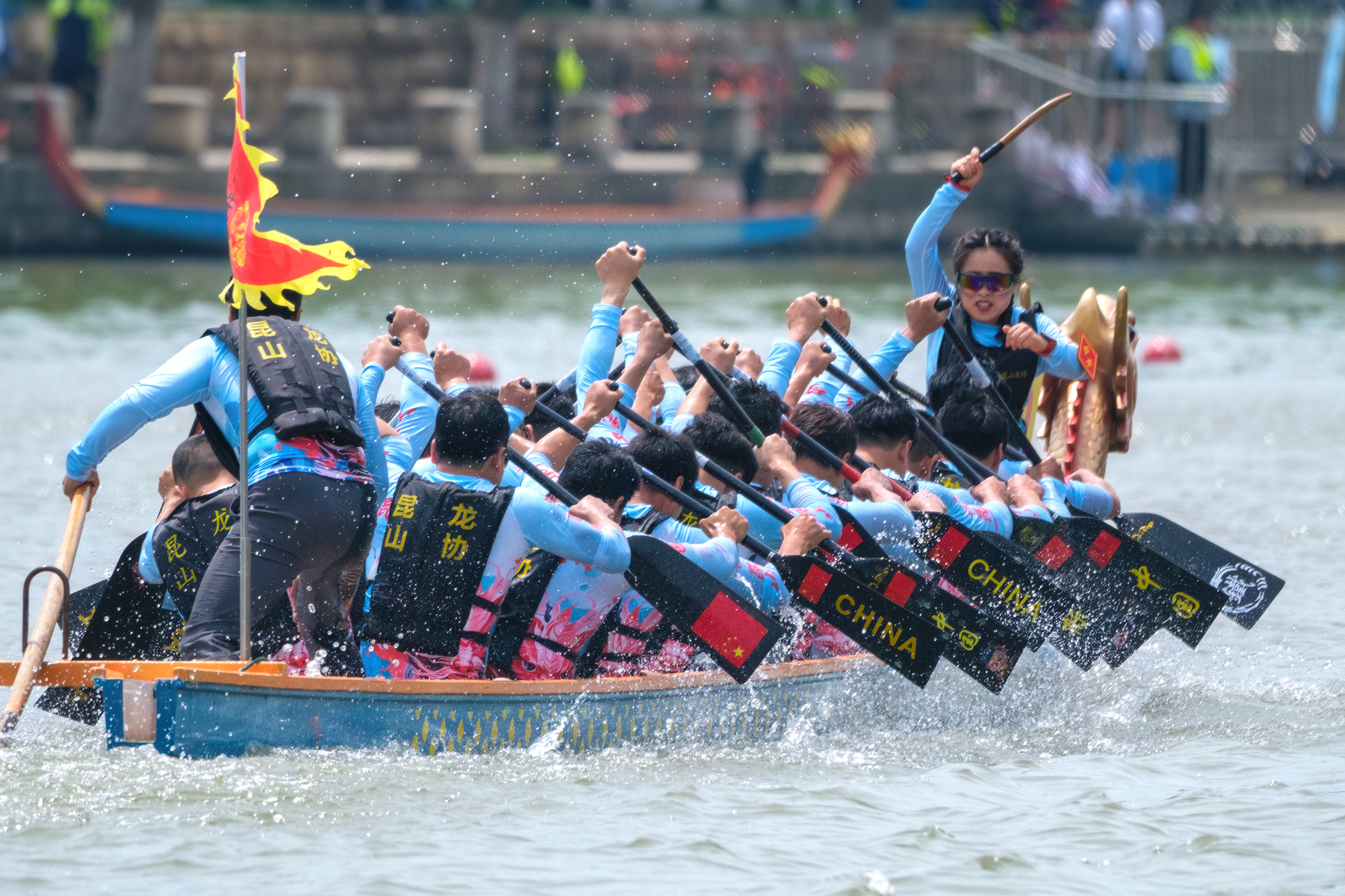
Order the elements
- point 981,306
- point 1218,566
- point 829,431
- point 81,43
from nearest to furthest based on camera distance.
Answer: point 829,431 < point 1218,566 < point 981,306 < point 81,43

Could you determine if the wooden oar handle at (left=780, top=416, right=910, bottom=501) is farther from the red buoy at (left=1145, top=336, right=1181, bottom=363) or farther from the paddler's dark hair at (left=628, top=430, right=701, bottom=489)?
the red buoy at (left=1145, top=336, right=1181, bottom=363)

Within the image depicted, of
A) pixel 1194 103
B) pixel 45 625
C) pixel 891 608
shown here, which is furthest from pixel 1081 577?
pixel 1194 103

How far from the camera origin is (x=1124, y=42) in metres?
21.1

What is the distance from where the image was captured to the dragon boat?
5.20 meters

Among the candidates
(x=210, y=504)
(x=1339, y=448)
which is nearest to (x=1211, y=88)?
(x=1339, y=448)

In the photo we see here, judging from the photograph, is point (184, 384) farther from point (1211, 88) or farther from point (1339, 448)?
point (1211, 88)

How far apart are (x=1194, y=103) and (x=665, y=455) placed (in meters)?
16.6

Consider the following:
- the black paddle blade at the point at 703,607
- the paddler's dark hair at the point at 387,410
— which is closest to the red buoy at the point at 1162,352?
the paddler's dark hair at the point at 387,410

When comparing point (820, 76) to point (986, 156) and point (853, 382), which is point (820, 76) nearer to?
point (986, 156)

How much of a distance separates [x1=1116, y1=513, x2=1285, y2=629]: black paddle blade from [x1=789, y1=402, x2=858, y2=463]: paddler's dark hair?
1.15m

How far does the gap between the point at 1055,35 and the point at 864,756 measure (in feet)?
60.7

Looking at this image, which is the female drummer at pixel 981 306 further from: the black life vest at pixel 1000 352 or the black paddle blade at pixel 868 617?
the black paddle blade at pixel 868 617

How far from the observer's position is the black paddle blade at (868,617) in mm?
6051

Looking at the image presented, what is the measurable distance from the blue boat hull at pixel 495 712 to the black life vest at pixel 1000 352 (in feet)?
5.87
